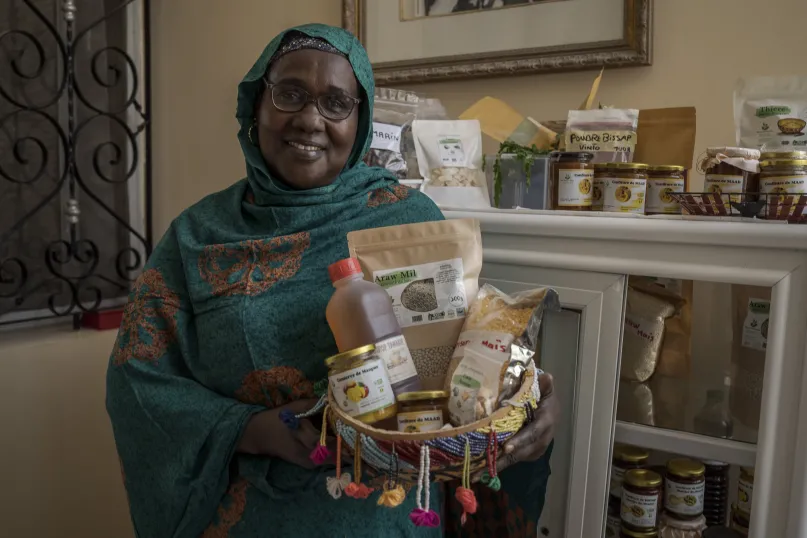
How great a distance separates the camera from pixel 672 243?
86 cm

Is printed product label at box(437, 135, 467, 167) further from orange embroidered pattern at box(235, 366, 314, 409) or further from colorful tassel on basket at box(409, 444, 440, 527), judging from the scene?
colorful tassel on basket at box(409, 444, 440, 527)

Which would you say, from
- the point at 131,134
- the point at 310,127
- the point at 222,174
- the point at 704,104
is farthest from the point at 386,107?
A: the point at 131,134

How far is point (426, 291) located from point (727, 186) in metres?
0.45

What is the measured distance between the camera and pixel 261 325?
3.16ft

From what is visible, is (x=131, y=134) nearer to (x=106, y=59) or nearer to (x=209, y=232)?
(x=106, y=59)

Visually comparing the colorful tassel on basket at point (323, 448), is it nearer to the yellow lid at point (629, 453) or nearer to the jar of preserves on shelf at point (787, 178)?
the yellow lid at point (629, 453)

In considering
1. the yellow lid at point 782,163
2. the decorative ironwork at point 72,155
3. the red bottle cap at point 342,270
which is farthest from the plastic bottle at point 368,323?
the decorative ironwork at point 72,155

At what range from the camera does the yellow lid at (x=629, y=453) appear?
0.95m

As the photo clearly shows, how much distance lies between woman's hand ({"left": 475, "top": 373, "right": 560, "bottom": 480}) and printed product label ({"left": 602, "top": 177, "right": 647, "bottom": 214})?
0.32 m

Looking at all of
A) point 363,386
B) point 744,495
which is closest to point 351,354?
point 363,386

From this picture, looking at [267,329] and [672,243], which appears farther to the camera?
[267,329]

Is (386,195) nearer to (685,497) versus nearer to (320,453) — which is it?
(320,453)

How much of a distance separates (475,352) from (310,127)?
1.43 feet

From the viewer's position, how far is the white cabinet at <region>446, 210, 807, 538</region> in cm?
79
